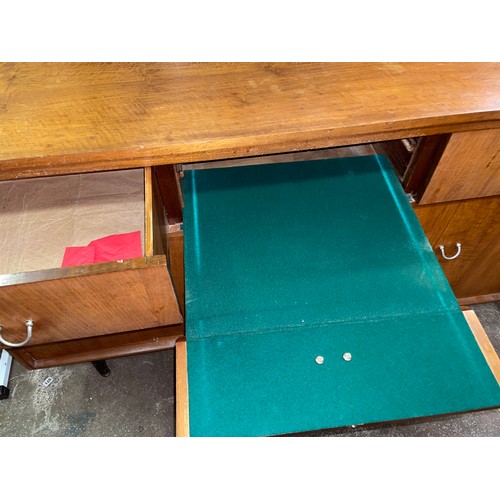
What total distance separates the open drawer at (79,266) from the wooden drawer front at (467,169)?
1.96 ft

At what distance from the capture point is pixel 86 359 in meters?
0.99

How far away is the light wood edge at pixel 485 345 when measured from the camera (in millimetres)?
702

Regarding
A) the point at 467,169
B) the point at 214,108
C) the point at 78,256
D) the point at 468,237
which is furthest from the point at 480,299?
the point at 78,256

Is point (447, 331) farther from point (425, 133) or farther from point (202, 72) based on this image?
point (202, 72)

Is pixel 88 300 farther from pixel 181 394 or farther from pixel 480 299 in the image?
pixel 480 299

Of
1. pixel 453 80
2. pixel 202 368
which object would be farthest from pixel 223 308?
pixel 453 80

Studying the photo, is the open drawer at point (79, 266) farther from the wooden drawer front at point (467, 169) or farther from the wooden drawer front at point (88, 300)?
the wooden drawer front at point (467, 169)

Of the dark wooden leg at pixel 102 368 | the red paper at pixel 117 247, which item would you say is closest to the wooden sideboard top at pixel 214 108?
the red paper at pixel 117 247

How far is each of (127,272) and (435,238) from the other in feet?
2.73

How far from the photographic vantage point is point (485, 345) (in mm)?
727

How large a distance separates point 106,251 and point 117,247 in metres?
0.02

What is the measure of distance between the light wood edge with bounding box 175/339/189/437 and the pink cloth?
0.68 ft

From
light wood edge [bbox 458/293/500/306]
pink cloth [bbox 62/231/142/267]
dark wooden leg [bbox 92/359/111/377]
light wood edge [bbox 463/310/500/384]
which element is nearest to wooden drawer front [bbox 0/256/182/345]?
pink cloth [bbox 62/231/142/267]

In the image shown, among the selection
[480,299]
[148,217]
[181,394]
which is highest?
[480,299]
